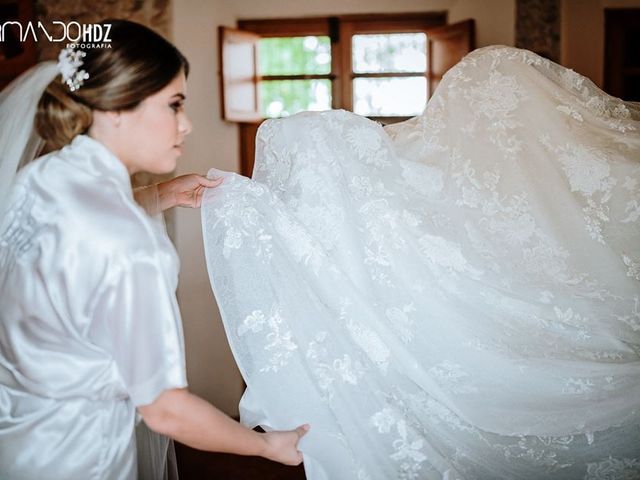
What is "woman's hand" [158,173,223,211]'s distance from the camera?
1.52 metres

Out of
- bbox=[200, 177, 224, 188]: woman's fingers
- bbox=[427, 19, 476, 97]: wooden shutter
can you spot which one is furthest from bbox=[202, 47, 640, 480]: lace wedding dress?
bbox=[427, 19, 476, 97]: wooden shutter

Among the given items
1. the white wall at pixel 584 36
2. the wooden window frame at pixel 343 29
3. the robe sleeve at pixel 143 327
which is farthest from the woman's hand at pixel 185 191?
the white wall at pixel 584 36

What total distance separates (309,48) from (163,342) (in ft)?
10.9

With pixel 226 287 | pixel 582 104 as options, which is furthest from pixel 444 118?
pixel 226 287

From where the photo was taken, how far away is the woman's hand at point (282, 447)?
3.55 feet

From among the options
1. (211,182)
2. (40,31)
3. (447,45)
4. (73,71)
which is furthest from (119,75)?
(447,45)

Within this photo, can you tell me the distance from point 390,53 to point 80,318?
132 inches

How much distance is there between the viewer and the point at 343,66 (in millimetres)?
3959

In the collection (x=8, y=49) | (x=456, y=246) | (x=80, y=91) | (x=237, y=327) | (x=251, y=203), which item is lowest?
(x=237, y=327)

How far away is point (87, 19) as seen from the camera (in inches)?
129

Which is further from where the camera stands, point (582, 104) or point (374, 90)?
point (374, 90)

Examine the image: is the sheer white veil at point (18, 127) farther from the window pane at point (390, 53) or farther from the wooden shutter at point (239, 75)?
the window pane at point (390, 53)

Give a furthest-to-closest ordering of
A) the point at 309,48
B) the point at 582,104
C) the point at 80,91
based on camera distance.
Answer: the point at 309,48, the point at 582,104, the point at 80,91

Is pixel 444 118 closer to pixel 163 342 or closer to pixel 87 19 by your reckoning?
pixel 163 342
